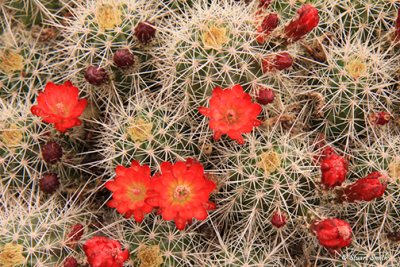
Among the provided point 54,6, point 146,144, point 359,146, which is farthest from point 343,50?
point 54,6

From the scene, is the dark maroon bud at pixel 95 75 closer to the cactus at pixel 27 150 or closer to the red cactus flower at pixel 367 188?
the cactus at pixel 27 150

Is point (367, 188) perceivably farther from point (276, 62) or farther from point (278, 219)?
point (276, 62)

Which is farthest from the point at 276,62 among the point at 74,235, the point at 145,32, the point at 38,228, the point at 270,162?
the point at 38,228

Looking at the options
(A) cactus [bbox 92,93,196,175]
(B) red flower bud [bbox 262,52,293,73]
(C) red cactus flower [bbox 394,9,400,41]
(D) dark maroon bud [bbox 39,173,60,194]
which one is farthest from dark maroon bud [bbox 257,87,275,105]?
(D) dark maroon bud [bbox 39,173,60,194]

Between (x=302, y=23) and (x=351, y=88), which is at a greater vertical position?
(x=302, y=23)

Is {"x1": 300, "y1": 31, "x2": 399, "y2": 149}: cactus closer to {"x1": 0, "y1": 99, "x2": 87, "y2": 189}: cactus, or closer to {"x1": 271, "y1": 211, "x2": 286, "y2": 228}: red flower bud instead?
{"x1": 271, "y1": 211, "x2": 286, "y2": 228}: red flower bud

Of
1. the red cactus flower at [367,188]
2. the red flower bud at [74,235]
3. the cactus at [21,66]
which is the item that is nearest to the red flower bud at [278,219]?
the red cactus flower at [367,188]
